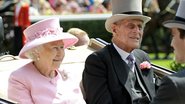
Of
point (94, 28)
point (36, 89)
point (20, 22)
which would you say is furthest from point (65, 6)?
point (36, 89)

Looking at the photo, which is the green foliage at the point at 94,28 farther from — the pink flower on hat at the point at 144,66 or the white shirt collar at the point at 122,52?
the white shirt collar at the point at 122,52

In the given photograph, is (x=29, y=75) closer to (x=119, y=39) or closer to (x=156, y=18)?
(x=119, y=39)

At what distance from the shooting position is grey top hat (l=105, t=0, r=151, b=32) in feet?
15.3

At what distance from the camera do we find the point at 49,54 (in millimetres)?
4336

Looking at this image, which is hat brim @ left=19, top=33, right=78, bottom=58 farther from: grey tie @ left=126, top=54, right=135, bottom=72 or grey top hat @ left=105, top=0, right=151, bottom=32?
grey tie @ left=126, top=54, right=135, bottom=72

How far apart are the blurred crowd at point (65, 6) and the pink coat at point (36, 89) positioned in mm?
8279

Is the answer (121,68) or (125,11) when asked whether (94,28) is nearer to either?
(125,11)

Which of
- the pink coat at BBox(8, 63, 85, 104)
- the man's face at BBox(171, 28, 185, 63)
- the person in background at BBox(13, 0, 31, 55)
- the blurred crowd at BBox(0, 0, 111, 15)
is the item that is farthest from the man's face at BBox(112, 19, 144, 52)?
the blurred crowd at BBox(0, 0, 111, 15)

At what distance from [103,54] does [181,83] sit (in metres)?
1.31

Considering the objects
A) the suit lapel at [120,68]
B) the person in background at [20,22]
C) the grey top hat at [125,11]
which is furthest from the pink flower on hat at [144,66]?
the person in background at [20,22]

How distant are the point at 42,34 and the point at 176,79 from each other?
1.28 metres

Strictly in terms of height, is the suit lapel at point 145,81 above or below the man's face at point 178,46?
below

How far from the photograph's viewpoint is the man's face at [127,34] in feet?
15.3

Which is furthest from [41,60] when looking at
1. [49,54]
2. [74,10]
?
[74,10]
